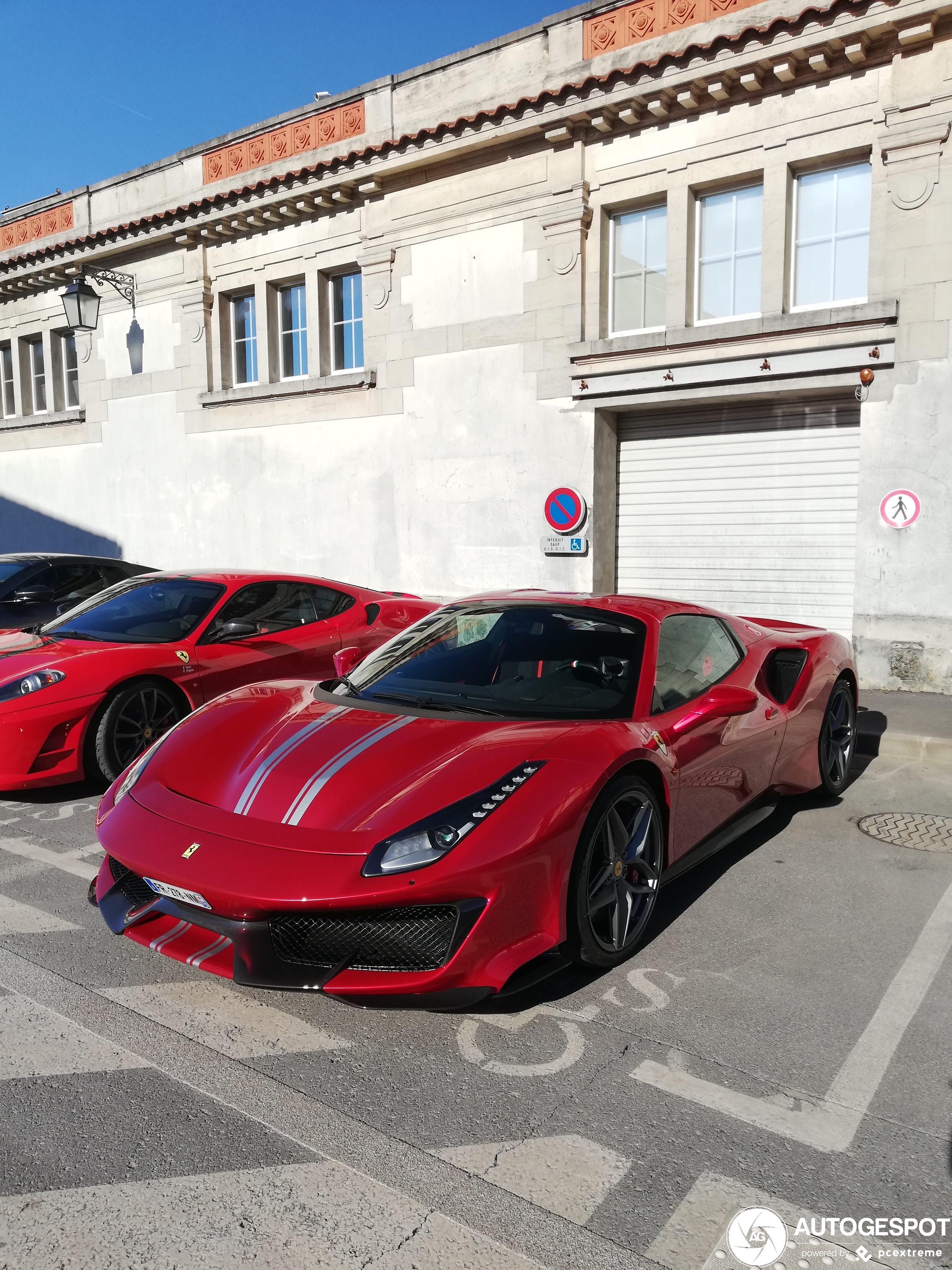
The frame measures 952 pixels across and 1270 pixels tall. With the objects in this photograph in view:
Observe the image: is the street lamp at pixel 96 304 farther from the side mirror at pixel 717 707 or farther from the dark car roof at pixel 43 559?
the side mirror at pixel 717 707

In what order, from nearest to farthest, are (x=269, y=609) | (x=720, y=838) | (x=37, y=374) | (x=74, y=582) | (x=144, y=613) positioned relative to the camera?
(x=720, y=838), (x=144, y=613), (x=269, y=609), (x=74, y=582), (x=37, y=374)

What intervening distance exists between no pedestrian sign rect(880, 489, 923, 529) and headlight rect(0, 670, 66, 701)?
715cm

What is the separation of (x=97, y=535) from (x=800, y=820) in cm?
1381

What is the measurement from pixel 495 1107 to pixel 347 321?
12218mm

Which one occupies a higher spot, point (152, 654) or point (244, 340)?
point (244, 340)

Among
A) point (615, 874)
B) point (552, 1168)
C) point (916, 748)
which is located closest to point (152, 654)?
point (615, 874)

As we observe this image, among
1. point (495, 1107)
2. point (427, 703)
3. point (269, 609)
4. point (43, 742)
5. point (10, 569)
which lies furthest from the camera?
point (10, 569)

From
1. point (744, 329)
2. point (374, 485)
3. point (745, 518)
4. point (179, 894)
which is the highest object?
point (744, 329)

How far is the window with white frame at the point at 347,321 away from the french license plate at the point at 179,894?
35.6 feet

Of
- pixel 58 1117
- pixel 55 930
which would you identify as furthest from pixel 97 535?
pixel 58 1117

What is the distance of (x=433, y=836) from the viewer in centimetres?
291

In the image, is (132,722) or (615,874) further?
(132,722)

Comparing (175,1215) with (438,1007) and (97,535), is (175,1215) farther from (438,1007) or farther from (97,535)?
(97,535)

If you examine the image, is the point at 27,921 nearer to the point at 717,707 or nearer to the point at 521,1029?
the point at 521,1029
